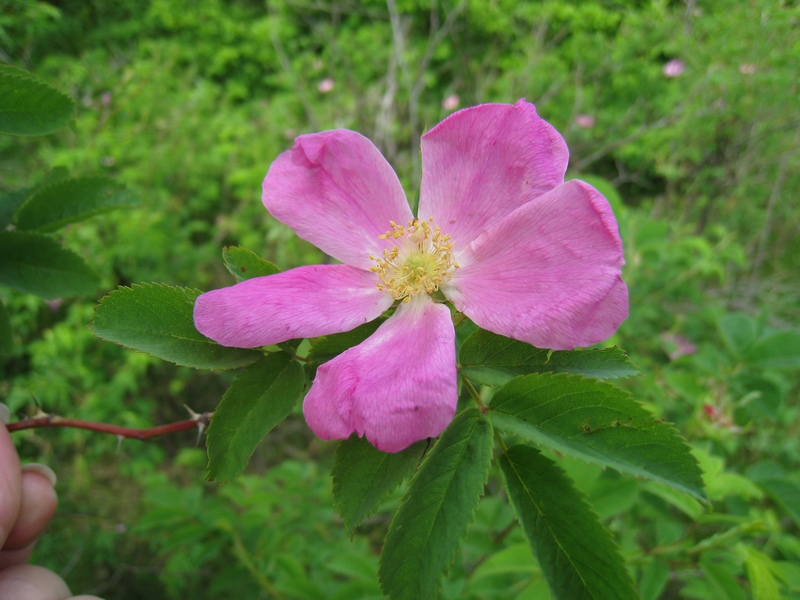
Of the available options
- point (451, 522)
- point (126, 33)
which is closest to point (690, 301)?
point (451, 522)

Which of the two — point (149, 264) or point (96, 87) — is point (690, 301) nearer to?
point (149, 264)

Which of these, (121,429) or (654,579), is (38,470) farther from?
(654,579)

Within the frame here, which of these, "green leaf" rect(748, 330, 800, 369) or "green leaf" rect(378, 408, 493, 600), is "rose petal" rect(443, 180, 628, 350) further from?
"green leaf" rect(748, 330, 800, 369)


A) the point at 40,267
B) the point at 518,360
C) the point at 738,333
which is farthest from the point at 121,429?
the point at 738,333

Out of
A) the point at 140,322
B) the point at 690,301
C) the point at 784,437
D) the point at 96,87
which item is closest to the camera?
the point at 140,322

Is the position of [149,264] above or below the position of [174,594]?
above

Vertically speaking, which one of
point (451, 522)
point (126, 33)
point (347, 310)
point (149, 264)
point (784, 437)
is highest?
point (347, 310)

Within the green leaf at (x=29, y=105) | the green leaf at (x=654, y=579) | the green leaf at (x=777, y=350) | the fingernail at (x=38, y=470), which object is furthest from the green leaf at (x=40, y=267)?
the green leaf at (x=777, y=350)

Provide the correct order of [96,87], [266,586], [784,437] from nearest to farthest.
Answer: [266,586] → [784,437] → [96,87]
